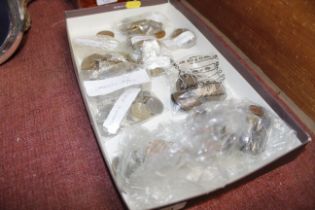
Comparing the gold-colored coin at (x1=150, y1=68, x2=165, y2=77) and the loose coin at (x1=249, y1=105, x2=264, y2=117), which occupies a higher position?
the gold-colored coin at (x1=150, y1=68, x2=165, y2=77)

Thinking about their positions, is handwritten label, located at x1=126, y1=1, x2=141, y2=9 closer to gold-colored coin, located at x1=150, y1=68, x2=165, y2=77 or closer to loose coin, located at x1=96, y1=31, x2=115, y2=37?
loose coin, located at x1=96, y1=31, x2=115, y2=37

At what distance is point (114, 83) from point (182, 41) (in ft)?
0.66

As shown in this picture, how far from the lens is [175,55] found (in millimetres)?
689

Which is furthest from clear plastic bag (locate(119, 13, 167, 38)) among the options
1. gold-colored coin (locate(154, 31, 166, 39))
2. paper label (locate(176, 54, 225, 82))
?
paper label (locate(176, 54, 225, 82))

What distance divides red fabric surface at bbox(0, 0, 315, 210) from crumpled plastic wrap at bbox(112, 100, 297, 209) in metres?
0.03

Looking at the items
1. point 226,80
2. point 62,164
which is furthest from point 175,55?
point 62,164

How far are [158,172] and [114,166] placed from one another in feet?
0.24

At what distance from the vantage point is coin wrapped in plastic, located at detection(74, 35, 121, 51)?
2.17 feet

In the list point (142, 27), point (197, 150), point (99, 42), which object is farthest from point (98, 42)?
point (197, 150)

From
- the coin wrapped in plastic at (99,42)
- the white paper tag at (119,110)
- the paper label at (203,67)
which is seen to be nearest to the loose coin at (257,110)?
the paper label at (203,67)

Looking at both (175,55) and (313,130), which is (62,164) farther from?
(313,130)

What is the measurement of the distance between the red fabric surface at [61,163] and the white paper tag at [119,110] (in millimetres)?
49

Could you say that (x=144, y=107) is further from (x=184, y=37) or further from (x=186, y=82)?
(x=184, y=37)

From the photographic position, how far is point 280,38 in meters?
0.59
